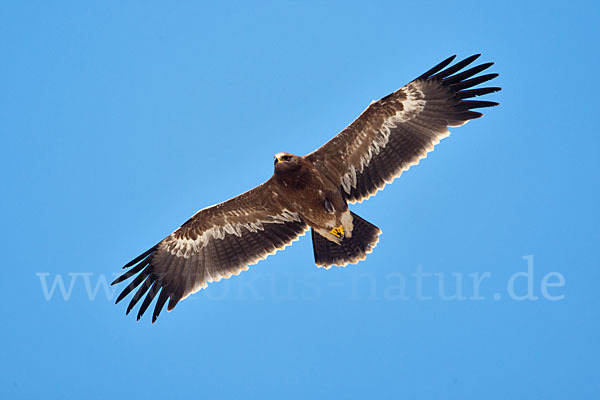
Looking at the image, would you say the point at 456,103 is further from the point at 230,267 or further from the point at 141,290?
the point at 141,290

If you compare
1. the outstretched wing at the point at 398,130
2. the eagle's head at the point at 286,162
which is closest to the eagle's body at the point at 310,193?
the eagle's head at the point at 286,162

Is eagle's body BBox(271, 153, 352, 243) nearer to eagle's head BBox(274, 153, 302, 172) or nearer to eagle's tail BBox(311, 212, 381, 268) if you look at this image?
eagle's head BBox(274, 153, 302, 172)

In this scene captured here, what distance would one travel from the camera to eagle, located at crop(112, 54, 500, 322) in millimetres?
9328

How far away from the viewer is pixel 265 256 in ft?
33.8

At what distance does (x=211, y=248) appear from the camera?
10367 millimetres

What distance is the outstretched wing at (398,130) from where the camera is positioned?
9.27m

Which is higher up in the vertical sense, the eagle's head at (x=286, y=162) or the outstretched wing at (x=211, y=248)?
the eagle's head at (x=286, y=162)

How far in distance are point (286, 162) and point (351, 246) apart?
1.95 m

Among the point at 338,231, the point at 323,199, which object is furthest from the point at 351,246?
the point at 323,199

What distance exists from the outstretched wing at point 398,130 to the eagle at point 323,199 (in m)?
0.02

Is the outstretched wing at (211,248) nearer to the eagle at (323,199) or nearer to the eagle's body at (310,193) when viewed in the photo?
the eagle at (323,199)

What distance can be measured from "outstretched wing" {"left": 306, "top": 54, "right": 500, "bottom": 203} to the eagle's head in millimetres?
367

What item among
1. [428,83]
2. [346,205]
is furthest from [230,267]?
[428,83]

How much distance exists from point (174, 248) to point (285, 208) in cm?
198
